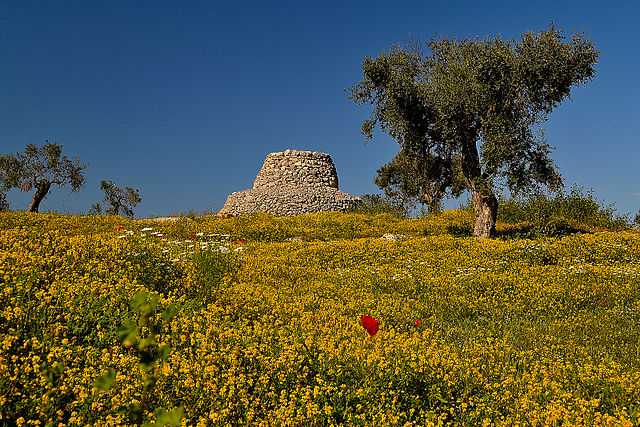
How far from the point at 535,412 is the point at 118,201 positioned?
60657 millimetres

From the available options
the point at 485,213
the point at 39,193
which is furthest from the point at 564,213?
the point at 39,193

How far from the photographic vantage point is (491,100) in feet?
86.2

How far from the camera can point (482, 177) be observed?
86.6 feet

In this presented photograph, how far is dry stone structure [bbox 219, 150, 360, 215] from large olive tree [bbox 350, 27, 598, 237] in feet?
56.3

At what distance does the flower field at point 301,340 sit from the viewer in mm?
5578

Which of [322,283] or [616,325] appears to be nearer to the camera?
[616,325]

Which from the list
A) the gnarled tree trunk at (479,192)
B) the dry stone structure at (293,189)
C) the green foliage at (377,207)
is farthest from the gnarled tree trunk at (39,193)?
the gnarled tree trunk at (479,192)

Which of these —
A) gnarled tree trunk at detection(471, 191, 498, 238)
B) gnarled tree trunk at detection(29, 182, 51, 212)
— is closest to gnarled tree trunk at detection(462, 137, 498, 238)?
gnarled tree trunk at detection(471, 191, 498, 238)

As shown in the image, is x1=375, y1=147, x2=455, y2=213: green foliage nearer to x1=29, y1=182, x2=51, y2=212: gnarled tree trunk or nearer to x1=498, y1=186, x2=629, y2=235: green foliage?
x1=498, y1=186, x2=629, y2=235: green foliage

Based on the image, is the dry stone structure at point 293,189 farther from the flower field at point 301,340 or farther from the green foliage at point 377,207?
the flower field at point 301,340

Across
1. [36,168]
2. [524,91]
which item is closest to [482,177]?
[524,91]

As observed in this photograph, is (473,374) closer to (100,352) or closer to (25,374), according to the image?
(100,352)

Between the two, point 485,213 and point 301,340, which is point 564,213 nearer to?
point 485,213

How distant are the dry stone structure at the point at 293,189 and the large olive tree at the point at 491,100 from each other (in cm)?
1716
